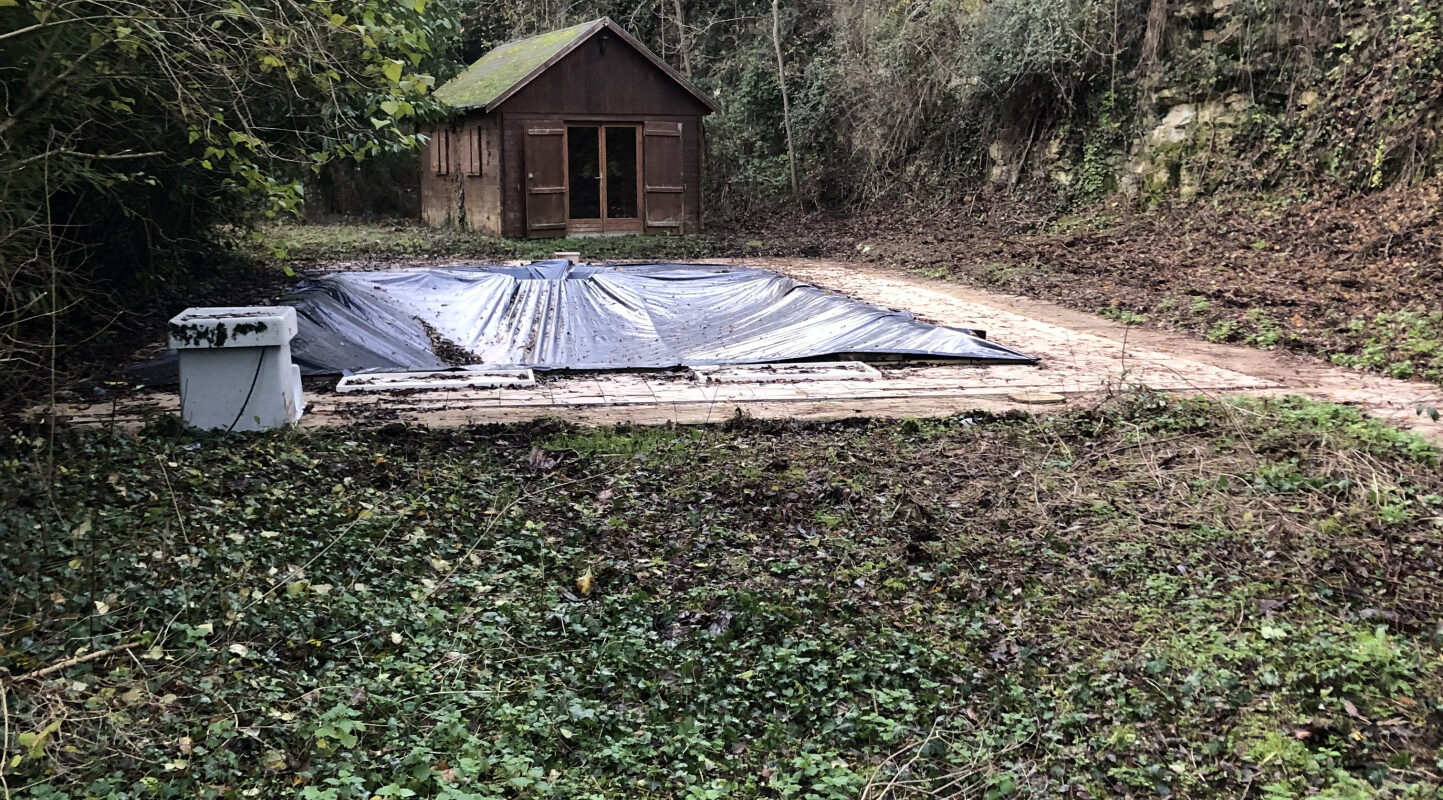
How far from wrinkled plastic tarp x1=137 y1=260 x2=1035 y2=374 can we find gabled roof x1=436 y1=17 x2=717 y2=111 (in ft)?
20.2

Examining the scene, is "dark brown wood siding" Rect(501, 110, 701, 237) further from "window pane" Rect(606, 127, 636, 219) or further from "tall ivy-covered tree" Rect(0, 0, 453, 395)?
"tall ivy-covered tree" Rect(0, 0, 453, 395)

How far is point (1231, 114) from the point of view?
12656 millimetres

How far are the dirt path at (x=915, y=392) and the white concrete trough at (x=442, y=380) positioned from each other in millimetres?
118

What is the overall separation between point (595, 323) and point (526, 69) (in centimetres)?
935

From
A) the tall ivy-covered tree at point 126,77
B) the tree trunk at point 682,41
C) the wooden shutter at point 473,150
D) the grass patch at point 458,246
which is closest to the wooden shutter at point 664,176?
the grass patch at point 458,246

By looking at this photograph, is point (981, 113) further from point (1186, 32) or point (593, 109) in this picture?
point (593, 109)

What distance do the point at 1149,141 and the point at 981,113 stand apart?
151 inches

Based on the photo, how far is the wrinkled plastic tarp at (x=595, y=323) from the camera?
7.31 metres

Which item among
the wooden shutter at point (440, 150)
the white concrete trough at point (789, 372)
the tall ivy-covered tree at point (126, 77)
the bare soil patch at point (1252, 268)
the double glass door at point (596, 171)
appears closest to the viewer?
the tall ivy-covered tree at point (126, 77)

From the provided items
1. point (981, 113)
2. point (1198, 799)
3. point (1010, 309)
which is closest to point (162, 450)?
point (1198, 799)

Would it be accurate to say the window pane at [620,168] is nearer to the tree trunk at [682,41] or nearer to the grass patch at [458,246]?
the tree trunk at [682,41]

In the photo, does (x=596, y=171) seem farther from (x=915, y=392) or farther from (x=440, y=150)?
(x=915, y=392)

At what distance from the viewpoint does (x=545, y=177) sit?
17.0 m

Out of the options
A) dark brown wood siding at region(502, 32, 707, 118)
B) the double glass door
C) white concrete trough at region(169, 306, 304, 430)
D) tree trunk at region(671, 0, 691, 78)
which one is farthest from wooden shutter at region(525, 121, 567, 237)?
white concrete trough at region(169, 306, 304, 430)
